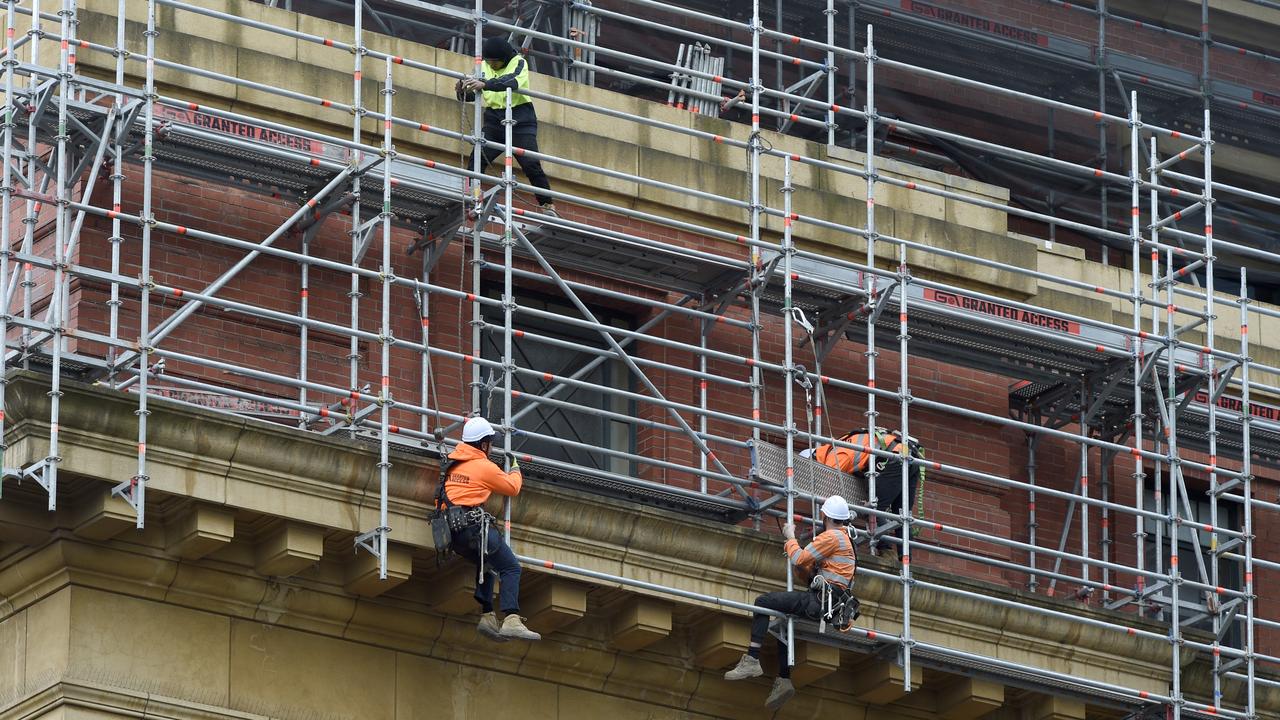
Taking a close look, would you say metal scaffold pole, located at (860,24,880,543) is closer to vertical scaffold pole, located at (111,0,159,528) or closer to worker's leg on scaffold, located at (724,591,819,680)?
worker's leg on scaffold, located at (724,591,819,680)

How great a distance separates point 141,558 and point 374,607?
1.98 m

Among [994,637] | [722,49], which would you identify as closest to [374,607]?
[994,637]

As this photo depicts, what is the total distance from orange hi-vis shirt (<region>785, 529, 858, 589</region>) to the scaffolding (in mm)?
553

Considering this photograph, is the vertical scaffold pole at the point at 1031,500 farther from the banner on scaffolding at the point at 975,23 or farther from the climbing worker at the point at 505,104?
the banner on scaffolding at the point at 975,23

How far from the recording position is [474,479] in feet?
78.2

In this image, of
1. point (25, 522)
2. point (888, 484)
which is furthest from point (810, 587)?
point (25, 522)

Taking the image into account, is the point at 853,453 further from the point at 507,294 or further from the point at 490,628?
the point at 490,628

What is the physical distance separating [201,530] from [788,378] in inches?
221

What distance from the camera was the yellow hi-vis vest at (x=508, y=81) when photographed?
86.3 ft

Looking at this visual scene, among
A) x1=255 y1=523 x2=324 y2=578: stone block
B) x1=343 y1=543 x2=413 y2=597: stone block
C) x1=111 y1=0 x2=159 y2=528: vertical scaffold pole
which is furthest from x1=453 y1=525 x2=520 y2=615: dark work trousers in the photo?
x1=111 y1=0 x2=159 y2=528: vertical scaffold pole

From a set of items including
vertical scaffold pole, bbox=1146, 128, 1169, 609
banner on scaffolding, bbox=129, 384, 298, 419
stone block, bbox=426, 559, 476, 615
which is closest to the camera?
stone block, bbox=426, 559, 476, 615

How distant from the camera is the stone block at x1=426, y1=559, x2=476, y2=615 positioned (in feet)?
79.7

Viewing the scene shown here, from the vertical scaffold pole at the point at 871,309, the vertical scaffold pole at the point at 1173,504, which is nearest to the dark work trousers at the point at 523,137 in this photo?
the vertical scaffold pole at the point at 871,309

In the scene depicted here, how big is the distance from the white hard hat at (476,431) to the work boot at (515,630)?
138 cm
